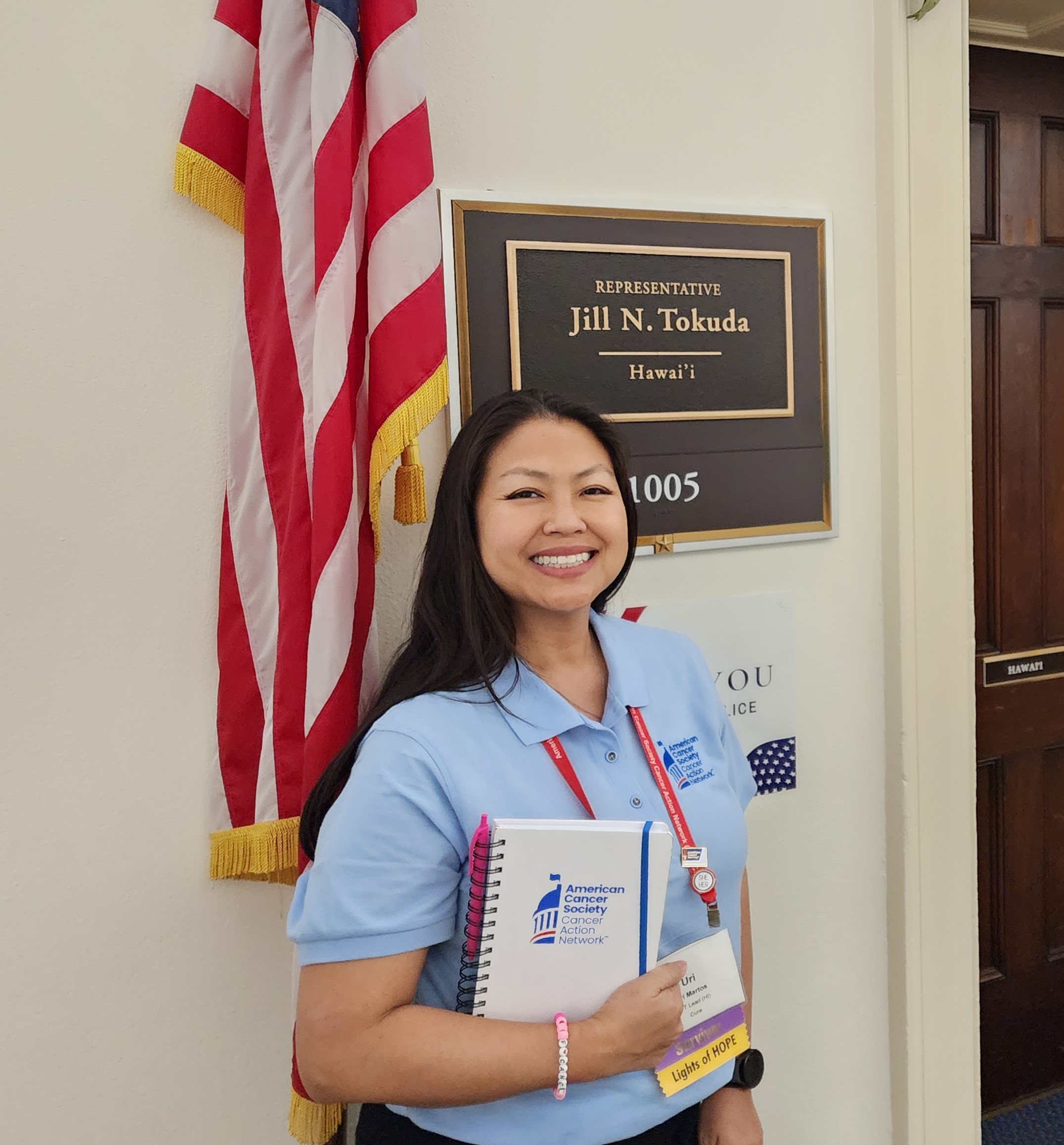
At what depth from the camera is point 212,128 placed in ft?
3.77

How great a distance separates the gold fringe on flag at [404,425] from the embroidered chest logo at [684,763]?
0.47m

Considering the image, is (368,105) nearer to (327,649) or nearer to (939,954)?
(327,649)

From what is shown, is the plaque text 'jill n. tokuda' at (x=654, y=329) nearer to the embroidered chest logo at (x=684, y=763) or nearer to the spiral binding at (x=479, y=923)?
the embroidered chest logo at (x=684, y=763)

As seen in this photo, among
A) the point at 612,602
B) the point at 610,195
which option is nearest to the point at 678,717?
the point at 612,602

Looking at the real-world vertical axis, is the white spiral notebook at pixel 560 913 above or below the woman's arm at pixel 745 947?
above

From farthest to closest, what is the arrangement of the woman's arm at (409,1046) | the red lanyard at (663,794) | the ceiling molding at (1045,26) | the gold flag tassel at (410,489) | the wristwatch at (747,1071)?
the ceiling molding at (1045,26) < the gold flag tassel at (410,489) < the wristwatch at (747,1071) < the red lanyard at (663,794) < the woman's arm at (409,1046)

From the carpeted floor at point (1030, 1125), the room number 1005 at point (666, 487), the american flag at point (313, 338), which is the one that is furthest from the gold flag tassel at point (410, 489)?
the carpeted floor at point (1030, 1125)

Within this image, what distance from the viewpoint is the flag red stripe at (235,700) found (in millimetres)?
1207

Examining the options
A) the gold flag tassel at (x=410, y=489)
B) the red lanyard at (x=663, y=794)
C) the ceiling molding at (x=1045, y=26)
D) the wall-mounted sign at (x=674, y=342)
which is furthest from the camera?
the ceiling molding at (x=1045, y=26)

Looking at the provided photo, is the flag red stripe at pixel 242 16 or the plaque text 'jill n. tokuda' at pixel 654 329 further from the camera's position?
the plaque text 'jill n. tokuda' at pixel 654 329

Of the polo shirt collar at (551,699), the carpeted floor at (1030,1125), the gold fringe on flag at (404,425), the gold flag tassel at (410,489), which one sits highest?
the gold fringe on flag at (404,425)

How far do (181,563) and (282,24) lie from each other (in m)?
0.69

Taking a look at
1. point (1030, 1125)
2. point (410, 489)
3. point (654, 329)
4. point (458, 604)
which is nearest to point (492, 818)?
point (458, 604)

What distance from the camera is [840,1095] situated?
5.19 feet
